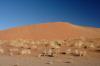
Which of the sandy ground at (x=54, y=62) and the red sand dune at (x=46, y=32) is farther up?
the red sand dune at (x=46, y=32)

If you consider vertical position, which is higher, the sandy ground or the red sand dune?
the red sand dune

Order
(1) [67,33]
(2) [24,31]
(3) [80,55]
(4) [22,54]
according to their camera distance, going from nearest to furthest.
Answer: (3) [80,55], (4) [22,54], (1) [67,33], (2) [24,31]

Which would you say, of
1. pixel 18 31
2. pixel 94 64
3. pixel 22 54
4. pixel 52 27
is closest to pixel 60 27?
pixel 52 27

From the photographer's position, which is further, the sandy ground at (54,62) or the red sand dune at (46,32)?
the red sand dune at (46,32)

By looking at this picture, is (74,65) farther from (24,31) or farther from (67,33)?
(24,31)

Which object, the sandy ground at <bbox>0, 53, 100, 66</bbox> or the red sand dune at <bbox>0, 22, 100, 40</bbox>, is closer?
the sandy ground at <bbox>0, 53, 100, 66</bbox>

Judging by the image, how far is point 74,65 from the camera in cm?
1205

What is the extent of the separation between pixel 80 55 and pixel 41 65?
4.33m

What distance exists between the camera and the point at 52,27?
76250 millimetres

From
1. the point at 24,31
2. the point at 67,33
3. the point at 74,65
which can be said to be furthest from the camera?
the point at 24,31

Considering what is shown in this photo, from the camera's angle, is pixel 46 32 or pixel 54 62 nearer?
pixel 54 62

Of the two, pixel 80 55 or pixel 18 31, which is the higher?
pixel 18 31

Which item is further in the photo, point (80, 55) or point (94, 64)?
point (80, 55)

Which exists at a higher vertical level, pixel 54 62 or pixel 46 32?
pixel 46 32
